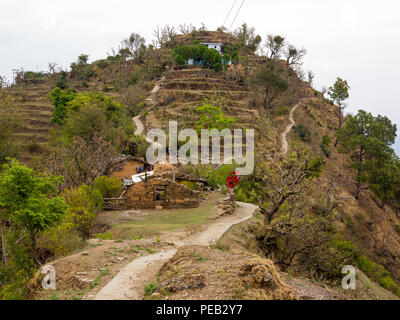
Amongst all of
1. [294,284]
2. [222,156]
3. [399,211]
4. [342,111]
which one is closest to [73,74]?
[222,156]

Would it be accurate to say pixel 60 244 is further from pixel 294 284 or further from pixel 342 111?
pixel 342 111

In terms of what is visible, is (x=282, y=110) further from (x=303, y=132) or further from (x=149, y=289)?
(x=149, y=289)

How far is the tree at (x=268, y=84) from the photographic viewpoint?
5503 centimetres

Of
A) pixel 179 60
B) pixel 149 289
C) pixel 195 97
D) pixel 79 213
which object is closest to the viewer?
pixel 149 289

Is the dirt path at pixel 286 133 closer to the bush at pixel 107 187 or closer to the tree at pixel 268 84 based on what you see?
the tree at pixel 268 84

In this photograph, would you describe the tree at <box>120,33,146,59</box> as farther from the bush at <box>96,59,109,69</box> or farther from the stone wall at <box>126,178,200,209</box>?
the stone wall at <box>126,178,200,209</box>

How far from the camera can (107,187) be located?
2348cm

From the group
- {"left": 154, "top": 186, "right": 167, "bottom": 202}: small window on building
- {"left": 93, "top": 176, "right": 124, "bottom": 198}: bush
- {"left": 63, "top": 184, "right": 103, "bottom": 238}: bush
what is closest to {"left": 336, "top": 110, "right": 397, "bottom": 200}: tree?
{"left": 154, "top": 186, "right": 167, "bottom": 202}: small window on building

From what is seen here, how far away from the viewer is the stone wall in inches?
871

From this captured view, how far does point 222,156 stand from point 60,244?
2831cm
